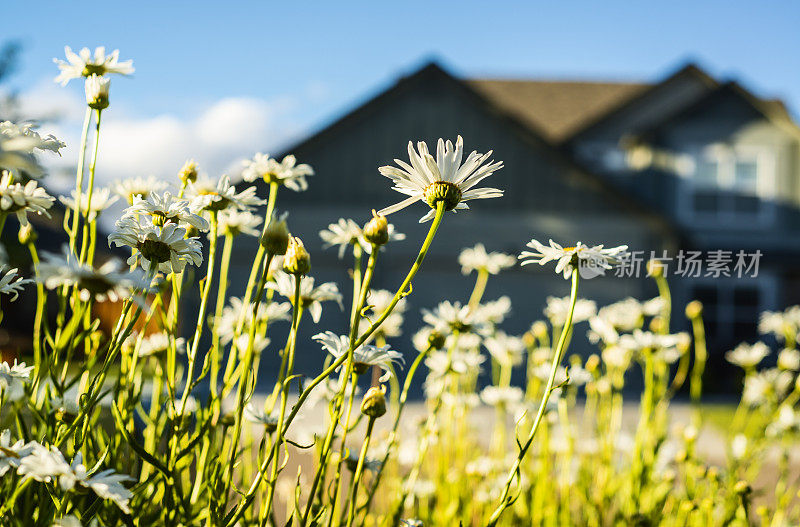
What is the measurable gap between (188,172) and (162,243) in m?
0.31

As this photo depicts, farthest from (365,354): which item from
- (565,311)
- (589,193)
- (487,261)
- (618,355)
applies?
(589,193)

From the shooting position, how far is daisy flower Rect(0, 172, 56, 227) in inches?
37.8

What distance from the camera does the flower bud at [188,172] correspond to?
1231mm

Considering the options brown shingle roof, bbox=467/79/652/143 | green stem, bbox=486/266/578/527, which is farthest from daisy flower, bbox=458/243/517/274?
brown shingle roof, bbox=467/79/652/143

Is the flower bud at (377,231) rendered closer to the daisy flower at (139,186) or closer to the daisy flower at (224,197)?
the daisy flower at (224,197)

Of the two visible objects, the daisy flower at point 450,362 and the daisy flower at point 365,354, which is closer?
the daisy flower at point 365,354

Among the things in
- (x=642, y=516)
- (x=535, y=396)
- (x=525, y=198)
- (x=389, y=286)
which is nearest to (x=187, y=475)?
(x=642, y=516)

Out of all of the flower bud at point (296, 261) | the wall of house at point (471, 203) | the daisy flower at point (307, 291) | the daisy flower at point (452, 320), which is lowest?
the daisy flower at point (452, 320)

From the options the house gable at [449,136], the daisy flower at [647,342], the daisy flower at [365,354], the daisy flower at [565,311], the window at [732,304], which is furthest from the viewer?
the window at [732,304]

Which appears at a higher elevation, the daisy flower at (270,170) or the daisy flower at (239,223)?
the daisy flower at (270,170)

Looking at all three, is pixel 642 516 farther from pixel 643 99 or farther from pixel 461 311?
pixel 643 99

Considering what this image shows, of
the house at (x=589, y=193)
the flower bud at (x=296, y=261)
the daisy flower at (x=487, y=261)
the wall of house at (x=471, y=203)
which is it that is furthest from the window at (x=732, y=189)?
the flower bud at (x=296, y=261)

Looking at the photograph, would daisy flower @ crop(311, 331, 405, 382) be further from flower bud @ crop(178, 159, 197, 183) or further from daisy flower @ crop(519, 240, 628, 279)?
flower bud @ crop(178, 159, 197, 183)

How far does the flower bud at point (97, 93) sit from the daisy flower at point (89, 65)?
17 centimetres
